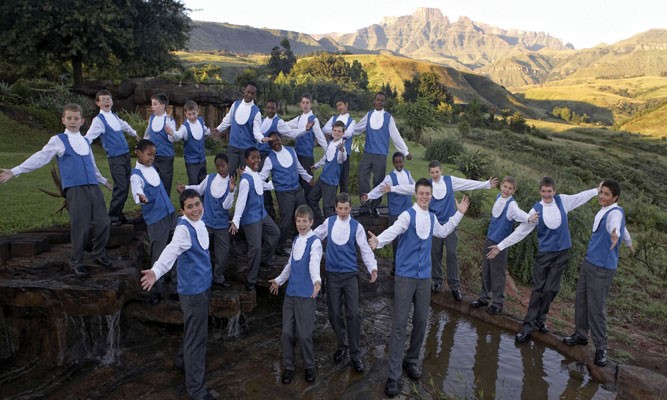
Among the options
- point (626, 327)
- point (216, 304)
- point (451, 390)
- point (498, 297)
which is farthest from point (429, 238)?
point (626, 327)

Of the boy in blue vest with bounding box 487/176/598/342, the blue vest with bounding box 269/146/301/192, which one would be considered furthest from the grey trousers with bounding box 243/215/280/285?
the boy in blue vest with bounding box 487/176/598/342

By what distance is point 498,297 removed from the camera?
688cm

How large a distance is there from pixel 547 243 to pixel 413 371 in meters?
2.47

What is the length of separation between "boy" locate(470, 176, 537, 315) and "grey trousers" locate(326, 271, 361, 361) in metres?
2.28

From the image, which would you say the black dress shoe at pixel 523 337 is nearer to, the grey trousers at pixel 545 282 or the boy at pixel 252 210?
the grey trousers at pixel 545 282

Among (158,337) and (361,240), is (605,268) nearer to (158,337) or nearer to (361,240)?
(361,240)

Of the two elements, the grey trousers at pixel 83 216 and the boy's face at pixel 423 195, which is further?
the grey trousers at pixel 83 216

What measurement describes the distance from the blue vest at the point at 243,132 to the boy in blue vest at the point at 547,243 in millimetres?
3974

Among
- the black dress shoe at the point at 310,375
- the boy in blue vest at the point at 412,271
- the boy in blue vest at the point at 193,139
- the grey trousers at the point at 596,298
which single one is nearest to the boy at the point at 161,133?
the boy in blue vest at the point at 193,139

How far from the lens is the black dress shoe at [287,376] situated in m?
5.14

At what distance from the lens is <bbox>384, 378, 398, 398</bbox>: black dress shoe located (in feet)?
16.4

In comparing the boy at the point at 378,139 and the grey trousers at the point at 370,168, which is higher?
the boy at the point at 378,139

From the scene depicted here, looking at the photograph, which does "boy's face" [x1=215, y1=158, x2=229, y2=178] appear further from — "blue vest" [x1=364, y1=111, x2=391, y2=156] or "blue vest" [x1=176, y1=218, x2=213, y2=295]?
"blue vest" [x1=364, y1=111, x2=391, y2=156]

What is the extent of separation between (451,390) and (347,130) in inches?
180
